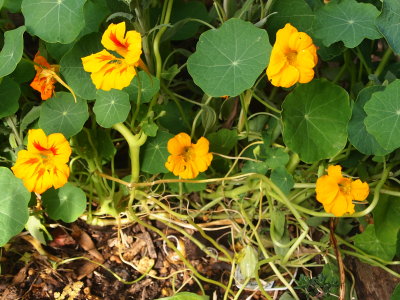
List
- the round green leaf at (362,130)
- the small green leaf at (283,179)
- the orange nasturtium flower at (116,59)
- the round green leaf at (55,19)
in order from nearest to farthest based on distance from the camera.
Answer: the orange nasturtium flower at (116,59)
the round green leaf at (55,19)
the round green leaf at (362,130)
the small green leaf at (283,179)

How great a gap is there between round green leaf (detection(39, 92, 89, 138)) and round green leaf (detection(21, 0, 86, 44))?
210 millimetres

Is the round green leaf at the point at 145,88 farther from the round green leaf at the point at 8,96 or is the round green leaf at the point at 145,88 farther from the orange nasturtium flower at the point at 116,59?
the round green leaf at the point at 8,96

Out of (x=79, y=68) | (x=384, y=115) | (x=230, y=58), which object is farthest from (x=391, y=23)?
(x=79, y=68)

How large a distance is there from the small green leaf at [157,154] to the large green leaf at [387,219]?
67 centimetres

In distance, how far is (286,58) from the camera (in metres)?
1.24

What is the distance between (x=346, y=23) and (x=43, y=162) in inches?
35.2

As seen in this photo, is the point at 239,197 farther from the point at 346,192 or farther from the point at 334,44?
the point at 334,44

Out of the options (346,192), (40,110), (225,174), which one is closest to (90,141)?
(40,110)

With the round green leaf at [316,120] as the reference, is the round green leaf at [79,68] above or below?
above

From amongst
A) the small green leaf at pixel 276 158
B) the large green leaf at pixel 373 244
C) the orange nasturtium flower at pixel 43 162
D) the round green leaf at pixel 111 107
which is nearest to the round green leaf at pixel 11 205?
the orange nasturtium flower at pixel 43 162

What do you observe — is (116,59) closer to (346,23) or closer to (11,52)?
(11,52)

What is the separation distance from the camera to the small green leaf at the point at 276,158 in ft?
4.98

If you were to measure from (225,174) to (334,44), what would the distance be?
0.55 m

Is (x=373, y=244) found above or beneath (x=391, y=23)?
beneath
